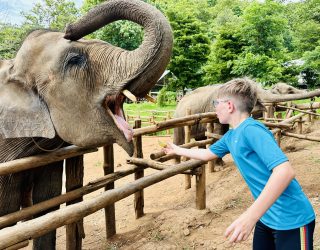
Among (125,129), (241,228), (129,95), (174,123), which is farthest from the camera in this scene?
(174,123)

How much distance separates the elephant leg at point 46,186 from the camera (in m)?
3.35

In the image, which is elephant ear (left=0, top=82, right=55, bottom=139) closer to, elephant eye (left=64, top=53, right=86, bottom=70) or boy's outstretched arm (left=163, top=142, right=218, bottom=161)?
elephant eye (left=64, top=53, right=86, bottom=70)

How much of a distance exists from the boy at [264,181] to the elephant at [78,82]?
24.8 inches

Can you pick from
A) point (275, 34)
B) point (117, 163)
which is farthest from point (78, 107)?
point (275, 34)

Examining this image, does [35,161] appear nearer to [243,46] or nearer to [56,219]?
[56,219]

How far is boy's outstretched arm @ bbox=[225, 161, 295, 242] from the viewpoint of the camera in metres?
Answer: 1.69

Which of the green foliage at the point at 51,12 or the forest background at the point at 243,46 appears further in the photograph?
the green foliage at the point at 51,12

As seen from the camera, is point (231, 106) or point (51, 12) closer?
point (231, 106)

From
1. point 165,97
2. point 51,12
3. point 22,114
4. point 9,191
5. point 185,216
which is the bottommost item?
point 185,216

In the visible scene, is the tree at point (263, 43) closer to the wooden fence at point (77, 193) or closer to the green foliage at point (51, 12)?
the wooden fence at point (77, 193)

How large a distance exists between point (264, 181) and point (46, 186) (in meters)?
2.16

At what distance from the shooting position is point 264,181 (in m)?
1.97

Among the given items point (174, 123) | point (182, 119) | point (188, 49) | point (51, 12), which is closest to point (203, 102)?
point (182, 119)

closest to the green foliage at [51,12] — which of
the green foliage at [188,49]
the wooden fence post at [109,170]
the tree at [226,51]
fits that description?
the green foliage at [188,49]
